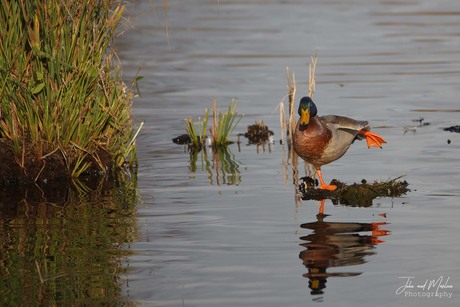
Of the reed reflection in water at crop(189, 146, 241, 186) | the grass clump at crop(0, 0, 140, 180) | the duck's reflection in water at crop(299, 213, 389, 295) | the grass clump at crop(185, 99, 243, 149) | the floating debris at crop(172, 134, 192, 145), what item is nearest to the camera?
the duck's reflection in water at crop(299, 213, 389, 295)

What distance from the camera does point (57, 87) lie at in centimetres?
1087

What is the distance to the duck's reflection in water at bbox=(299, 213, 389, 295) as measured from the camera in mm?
7777

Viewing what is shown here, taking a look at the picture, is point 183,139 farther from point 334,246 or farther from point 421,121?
point 334,246

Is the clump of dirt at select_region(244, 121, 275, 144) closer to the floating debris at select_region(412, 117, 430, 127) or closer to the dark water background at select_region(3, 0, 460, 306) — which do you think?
the dark water background at select_region(3, 0, 460, 306)

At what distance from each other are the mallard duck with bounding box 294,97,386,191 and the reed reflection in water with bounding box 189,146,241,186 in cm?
115

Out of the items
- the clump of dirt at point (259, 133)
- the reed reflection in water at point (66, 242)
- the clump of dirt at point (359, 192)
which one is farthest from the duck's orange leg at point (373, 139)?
the clump of dirt at point (259, 133)

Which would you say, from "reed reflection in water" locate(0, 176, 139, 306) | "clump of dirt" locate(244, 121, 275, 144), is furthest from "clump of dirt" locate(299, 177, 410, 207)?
"clump of dirt" locate(244, 121, 275, 144)

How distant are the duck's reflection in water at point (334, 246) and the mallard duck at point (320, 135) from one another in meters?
1.01

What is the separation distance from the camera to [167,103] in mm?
17094

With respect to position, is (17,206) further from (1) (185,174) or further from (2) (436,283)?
(2) (436,283)

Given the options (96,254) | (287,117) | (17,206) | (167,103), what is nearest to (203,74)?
(167,103)

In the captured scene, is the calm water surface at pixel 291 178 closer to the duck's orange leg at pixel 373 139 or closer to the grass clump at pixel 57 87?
the duck's orange leg at pixel 373 139

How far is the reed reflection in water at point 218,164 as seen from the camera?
11586 millimetres

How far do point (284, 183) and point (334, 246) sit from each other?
2794mm
